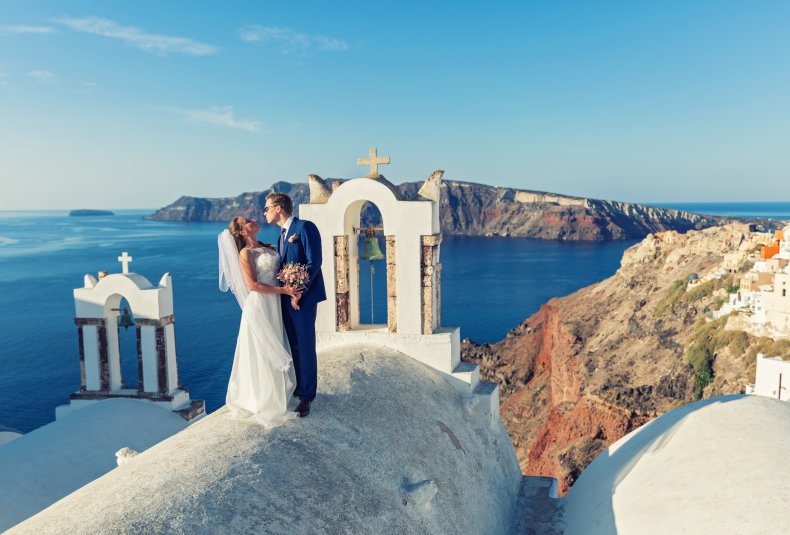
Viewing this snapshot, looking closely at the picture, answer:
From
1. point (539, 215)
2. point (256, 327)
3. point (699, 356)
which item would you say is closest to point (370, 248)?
point (256, 327)

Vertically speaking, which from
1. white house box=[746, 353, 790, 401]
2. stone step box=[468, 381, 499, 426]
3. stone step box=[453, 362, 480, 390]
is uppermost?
stone step box=[453, 362, 480, 390]

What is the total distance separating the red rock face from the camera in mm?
31453

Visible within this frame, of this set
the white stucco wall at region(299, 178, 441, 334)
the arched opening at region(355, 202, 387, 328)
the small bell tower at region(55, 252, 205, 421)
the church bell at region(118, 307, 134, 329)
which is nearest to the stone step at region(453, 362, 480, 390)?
the white stucco wall at region(299, 178, 441, 334)

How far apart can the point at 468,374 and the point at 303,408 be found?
3.32 m

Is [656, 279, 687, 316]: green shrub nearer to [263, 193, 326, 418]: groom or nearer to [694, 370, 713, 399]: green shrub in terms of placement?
[694, 370, 713, 399]: green shrub

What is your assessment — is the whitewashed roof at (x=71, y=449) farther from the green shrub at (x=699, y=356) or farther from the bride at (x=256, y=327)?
the green shrub at (x=699, y=356)

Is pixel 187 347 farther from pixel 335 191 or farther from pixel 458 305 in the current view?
pixel 335 191

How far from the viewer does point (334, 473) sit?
494cm

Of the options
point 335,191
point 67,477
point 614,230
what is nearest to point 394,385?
point 335,191

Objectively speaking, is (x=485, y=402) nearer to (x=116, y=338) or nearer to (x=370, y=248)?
(x=370, y=248)

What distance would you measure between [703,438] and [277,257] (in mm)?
5284

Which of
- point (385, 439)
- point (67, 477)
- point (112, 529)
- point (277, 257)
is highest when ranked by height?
point (277, 257)

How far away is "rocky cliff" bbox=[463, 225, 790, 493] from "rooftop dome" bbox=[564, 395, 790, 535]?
21.8 m

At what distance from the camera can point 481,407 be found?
8281 mm
